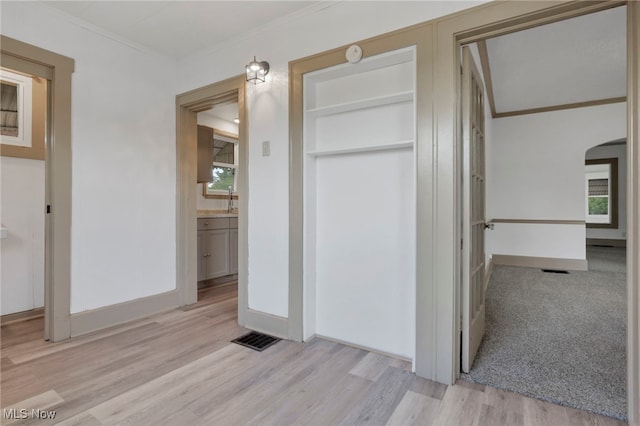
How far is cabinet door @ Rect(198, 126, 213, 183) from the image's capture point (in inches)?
165

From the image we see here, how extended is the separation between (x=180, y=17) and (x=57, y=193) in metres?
1.72

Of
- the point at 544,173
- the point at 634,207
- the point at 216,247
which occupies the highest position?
the point at 544,173

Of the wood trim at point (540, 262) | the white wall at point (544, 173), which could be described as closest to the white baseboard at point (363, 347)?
the white wall at point (544, 173)

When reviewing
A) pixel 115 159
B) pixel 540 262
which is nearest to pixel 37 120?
pixel 115 159

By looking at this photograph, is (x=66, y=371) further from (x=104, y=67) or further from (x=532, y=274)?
(x=532, y=274)

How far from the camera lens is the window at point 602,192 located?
8.01 meters

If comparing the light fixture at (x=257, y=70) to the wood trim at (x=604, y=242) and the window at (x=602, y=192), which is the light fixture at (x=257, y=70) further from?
the wood trim at (x=604, y=242)

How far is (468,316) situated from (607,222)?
9.15 meters

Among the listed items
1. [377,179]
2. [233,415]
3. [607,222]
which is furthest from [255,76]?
[607,222]

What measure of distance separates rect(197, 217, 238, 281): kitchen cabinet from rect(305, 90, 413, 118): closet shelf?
2.29 meters

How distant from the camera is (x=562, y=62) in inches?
154

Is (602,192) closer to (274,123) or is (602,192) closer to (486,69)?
(486,69)

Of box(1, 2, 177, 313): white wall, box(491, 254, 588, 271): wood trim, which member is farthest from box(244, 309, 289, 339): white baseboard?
box(491, 254, 588, 271): wood trim

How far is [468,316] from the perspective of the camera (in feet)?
6.66
